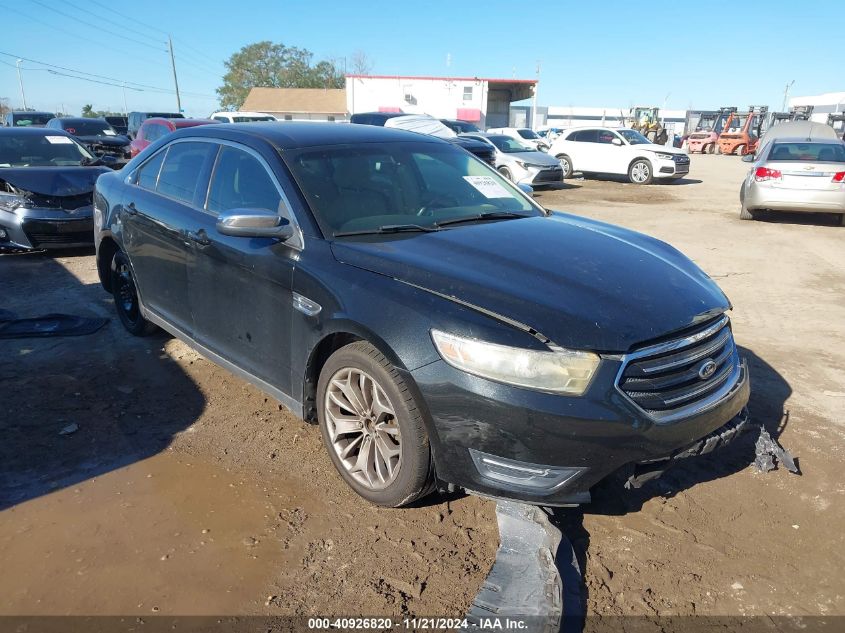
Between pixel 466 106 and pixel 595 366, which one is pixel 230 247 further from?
pixel 466 106

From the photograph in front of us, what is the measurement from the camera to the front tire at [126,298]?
490 centimetres

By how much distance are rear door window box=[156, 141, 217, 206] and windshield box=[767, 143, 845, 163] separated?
A: 10.8m

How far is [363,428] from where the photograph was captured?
290 centimetres

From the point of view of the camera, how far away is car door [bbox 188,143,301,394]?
3.19 m

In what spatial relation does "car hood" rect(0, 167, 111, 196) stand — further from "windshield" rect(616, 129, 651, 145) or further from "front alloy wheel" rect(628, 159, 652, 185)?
"windshield" rect(616, 129, 651, 145)

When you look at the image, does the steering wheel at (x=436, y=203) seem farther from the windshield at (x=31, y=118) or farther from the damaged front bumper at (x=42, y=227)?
the windshield at (x=31, y=118)

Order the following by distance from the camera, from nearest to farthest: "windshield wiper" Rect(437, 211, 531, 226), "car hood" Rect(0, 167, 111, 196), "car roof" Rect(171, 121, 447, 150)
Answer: "windshield wiper" Rect(437, 211, 531, 226) < "car roof" Rect(171, 121, 447, 150) < "car hood" Rect(0, 167, 111, 196)

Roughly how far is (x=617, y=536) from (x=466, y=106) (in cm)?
4695

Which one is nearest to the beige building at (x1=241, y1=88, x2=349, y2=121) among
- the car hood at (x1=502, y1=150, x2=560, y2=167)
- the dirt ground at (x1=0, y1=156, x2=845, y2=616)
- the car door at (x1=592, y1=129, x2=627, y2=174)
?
the car door at (x1=592, y1=129, x2=627, y2=174)

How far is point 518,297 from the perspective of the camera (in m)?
2.56

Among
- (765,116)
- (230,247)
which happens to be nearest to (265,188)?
(230,247)

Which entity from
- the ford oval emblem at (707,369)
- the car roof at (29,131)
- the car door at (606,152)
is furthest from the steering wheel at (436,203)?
the car door at (606,152)

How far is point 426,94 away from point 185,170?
45.0 metres

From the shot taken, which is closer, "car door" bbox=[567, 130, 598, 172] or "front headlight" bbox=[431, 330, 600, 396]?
"front headlight" bbox=[431, 330, 600, 396]
